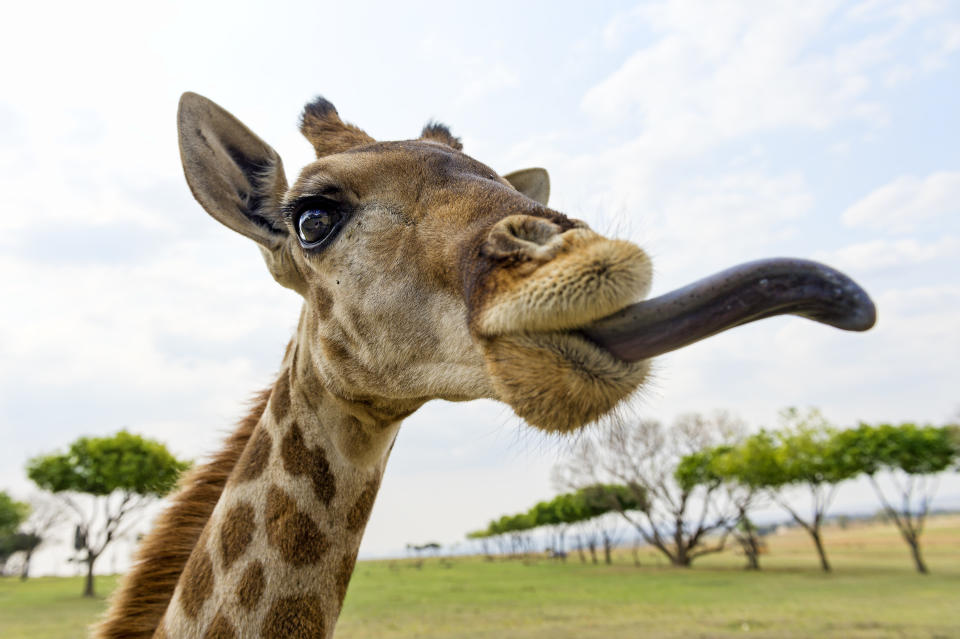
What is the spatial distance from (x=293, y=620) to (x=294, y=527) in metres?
0.35

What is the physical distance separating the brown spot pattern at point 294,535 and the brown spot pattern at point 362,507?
125 mm

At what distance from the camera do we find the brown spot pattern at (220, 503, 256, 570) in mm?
2531

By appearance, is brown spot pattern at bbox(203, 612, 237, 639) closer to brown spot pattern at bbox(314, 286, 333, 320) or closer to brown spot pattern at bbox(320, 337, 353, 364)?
brown spot pattern at bbox(320, 337, 353, 364)

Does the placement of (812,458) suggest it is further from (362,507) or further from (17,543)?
(17,543)

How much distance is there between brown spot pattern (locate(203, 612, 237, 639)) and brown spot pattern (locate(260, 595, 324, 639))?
5.4 inches

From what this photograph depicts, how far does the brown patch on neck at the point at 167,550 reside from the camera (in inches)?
110

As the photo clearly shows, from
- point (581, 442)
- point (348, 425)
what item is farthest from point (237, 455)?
point (581, 442)

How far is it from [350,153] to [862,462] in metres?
43.0

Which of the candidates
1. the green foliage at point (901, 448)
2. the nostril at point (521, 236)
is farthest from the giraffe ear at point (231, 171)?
the green foliage at point (901, 448)

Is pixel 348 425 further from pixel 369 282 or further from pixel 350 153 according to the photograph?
pixel 350 153

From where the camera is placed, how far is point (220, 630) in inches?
94.8

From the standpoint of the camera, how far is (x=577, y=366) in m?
1.64

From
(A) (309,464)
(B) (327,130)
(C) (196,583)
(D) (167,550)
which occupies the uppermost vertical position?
(B) (327,130)

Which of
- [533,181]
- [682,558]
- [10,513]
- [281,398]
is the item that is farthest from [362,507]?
[10,513]
